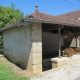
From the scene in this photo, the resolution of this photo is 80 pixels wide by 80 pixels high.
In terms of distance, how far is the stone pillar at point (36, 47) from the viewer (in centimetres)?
679

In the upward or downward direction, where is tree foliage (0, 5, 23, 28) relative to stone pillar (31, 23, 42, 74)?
upward

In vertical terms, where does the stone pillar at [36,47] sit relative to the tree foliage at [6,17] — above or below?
below

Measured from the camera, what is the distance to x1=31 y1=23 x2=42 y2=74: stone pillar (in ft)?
→ 22.3

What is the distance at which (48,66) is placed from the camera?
9625 mm

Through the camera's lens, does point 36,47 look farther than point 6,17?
No

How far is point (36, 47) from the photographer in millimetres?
6918

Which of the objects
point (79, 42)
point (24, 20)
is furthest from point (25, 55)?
point (79, 42)

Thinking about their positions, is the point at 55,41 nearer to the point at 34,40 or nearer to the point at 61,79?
the point at 34,40

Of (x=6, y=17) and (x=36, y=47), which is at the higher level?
(x=6, y=17)

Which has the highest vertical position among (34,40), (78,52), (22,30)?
(22,30)

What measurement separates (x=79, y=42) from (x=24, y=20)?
10576 millimetres

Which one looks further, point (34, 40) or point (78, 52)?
point (78, 52)

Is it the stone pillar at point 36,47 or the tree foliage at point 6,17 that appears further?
the tree foliage at point 6,17

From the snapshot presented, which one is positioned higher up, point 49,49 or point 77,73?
point 49,49
